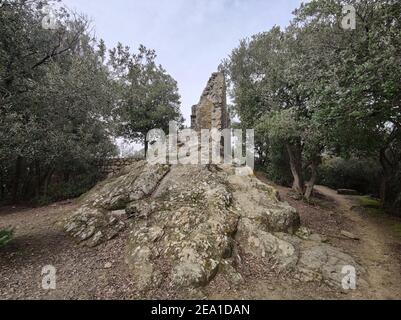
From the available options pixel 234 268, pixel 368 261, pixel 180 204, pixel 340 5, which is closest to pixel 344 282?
pixel 368 261

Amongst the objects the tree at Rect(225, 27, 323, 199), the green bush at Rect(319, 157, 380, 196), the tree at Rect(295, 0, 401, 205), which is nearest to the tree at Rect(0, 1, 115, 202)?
the tree at Rect(225, 27, 323, 199)

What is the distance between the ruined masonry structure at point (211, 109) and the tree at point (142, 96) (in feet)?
26.9

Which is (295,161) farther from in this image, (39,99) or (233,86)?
(39,99)

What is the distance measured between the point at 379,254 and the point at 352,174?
18037 mm

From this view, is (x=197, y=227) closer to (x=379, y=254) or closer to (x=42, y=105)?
(x=379, y=254)

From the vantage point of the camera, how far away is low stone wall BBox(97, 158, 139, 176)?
15862mm

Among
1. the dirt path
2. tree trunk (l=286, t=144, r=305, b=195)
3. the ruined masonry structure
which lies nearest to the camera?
the dirt path

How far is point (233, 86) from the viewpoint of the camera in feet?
66.5

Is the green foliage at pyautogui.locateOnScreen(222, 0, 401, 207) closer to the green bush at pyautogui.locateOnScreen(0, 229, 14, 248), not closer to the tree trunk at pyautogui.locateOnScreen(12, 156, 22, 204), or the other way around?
the green bush at pyautogui.locateOnScreen(0, 229, 14, 248)

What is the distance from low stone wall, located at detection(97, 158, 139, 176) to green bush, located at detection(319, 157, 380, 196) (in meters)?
17.6

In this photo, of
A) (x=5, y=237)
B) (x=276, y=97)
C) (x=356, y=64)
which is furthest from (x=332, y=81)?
(x=5, y=237)

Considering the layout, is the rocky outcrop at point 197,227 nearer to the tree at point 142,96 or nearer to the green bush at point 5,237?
the green bush at point 5,237

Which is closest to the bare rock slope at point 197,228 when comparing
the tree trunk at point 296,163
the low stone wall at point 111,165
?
the low stone wall at point 111,165

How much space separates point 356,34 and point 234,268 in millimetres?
9127
